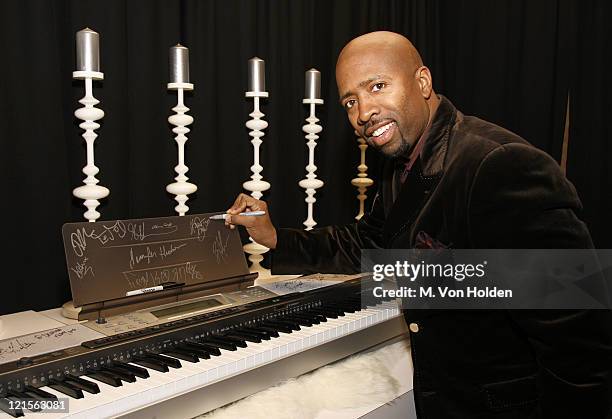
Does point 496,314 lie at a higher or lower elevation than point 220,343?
higher

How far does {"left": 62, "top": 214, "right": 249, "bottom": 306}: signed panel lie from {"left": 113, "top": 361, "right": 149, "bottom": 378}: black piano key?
0.88 ft

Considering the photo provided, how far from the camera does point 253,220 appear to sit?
199 cm

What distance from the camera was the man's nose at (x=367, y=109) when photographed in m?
1.46

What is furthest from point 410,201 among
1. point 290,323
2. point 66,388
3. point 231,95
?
point 231,95

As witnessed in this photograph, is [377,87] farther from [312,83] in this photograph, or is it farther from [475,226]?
[312,83]

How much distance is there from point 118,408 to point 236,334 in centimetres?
47

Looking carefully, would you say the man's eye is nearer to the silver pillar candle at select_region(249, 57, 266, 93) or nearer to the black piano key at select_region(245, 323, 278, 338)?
the black piano key at select_region(245, 323, 278, 338)

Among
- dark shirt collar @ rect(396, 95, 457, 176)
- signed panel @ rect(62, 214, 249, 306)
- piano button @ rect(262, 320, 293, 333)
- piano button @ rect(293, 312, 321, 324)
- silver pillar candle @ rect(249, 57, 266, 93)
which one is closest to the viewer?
dark shirt collar @ rect(396, 95, 457, 176)

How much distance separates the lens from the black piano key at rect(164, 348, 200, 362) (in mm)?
1504

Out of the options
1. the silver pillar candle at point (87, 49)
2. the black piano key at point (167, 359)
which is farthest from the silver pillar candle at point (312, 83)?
the black piano key at point (167, 359)

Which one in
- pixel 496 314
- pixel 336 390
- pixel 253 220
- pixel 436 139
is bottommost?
pixel 336 390

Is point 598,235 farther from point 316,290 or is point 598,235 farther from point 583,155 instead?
point 316,290

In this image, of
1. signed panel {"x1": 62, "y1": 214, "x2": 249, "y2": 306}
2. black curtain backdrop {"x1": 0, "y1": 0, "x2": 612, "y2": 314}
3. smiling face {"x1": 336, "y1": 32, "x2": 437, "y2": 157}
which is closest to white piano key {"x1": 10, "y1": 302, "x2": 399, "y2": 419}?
signed panel {"x1": 62, "y1": 214, "x2": 249, "y2": 306}

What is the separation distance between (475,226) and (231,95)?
1.66 meters
